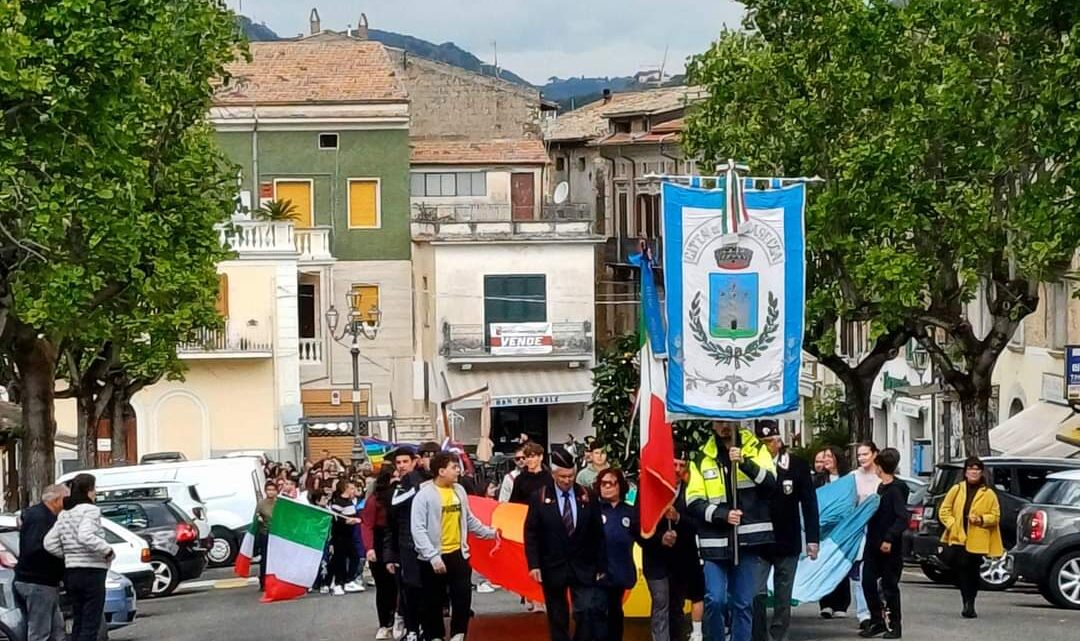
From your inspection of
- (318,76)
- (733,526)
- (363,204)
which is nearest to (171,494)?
(733,526)

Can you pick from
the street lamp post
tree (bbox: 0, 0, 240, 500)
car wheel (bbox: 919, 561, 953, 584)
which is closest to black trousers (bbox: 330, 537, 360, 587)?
tree (bbox: 0, 0, 240, 500)

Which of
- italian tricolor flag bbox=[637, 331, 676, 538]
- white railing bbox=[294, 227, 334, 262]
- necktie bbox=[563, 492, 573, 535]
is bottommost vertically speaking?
necktie bbox=[563, 492, 573, 535]

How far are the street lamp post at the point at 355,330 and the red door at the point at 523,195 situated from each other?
7115 millimetres

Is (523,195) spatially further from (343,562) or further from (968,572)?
(968,572)

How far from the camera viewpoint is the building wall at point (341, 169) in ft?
219

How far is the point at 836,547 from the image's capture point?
20.0 m

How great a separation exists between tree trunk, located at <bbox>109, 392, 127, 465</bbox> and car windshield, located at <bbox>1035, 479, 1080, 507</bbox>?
26.9 meters

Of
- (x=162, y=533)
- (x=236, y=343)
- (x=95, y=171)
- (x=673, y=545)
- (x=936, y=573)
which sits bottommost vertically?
(x=936, y=573)

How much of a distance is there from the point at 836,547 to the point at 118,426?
104 ft

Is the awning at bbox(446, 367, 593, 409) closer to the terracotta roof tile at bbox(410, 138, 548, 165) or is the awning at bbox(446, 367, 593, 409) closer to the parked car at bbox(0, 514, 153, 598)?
the terracotta roof tile at bbox(410, 138, 548, 165)

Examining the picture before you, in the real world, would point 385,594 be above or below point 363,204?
below

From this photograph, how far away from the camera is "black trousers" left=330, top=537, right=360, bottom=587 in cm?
2897

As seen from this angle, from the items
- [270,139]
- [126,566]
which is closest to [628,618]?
[126,566]

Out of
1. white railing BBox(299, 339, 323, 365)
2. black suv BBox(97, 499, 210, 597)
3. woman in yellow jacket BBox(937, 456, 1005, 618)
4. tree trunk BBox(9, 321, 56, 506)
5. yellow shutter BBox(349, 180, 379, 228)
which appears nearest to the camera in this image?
woman in yellow jacket BBox(937, 456, 1005, 618)
